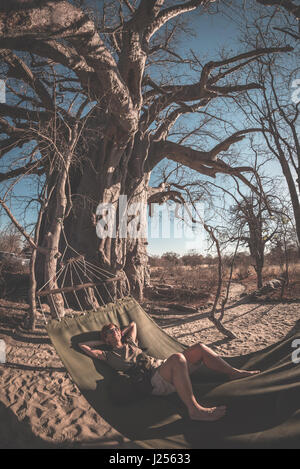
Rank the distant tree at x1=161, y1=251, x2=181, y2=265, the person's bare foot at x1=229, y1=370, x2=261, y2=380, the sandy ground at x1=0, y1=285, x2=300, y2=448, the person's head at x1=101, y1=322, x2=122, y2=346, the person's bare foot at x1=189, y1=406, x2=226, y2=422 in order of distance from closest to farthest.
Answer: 1. the person's bare foot at x1=189, y1=406, x2=226, y2=422
2. the sandy ground at x1=0, y1=285, x2=300, y2=448
3. the person's bare foot at x1=229, y1=370, x2=261, y2=380
4. the person's head at x1=101, y1=322, x2=122, y2=346
5. the distant tree at x1=161, y1=251, x2=181, y2=265

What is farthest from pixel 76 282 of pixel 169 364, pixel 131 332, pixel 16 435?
pixel 169 364

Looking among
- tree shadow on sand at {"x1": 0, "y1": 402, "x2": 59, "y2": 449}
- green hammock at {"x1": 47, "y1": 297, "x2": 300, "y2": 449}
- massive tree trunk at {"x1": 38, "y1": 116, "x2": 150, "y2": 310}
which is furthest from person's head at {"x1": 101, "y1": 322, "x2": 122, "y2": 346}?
massive tree trunk at {"x1": 38, "y1": 116, "x2": 150, "y2": 310}

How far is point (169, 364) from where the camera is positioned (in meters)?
1.97

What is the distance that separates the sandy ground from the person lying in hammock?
0.43 meters

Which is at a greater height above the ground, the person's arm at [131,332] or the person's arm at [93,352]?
the person's arm at [131,332]

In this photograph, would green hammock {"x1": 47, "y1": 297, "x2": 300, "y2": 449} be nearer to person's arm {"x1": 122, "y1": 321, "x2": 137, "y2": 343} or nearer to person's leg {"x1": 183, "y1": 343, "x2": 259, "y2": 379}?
person's leg {"x1": 183, "y1": 343, "x2": 259, "y2": 379}

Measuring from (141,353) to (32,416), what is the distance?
3.12ft

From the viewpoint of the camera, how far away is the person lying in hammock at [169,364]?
1.74 meters

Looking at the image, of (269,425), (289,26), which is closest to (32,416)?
(269,425)

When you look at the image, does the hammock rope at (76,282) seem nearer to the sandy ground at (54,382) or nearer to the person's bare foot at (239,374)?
the sandy ground at (54,382)

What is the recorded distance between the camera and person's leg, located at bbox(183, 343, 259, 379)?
6.70ft

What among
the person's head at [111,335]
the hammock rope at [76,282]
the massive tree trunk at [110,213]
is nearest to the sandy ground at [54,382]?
the person's head at [111,335]

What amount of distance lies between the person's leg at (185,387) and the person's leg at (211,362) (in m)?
0.23
